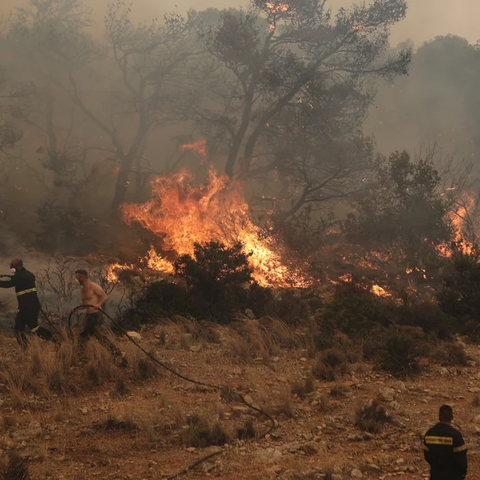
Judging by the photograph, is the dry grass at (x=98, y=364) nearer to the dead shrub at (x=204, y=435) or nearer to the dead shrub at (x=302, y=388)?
the dead shrub at (x=204, y=435)

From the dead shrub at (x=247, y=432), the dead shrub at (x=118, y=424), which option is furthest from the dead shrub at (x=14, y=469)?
the dead shrub at (x=247, y=432)

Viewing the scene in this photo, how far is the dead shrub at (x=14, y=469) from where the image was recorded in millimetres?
5589

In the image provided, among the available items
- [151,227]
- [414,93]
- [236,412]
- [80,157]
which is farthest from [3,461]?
[414,93]

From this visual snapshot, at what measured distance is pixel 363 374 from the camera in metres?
9.66

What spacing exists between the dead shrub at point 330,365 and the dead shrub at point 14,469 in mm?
4979

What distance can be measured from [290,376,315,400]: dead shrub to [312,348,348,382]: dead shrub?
0.62 meters

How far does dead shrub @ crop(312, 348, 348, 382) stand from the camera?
936 centimetres

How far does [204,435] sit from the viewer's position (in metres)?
6.83

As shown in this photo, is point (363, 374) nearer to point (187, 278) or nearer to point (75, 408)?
point (75, 408)

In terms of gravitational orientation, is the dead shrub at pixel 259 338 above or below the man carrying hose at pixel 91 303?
below

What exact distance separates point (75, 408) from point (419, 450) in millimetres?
4310

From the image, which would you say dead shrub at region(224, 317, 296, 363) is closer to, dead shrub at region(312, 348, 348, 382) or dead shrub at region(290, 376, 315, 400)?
dead shrub at region(312, 348, 348, 382)

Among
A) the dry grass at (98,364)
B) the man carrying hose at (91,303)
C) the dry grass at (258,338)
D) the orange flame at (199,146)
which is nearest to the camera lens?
the dry grass at (98,364)

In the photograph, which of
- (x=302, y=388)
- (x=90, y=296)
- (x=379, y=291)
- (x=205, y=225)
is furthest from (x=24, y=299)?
(x=379, y=291)
